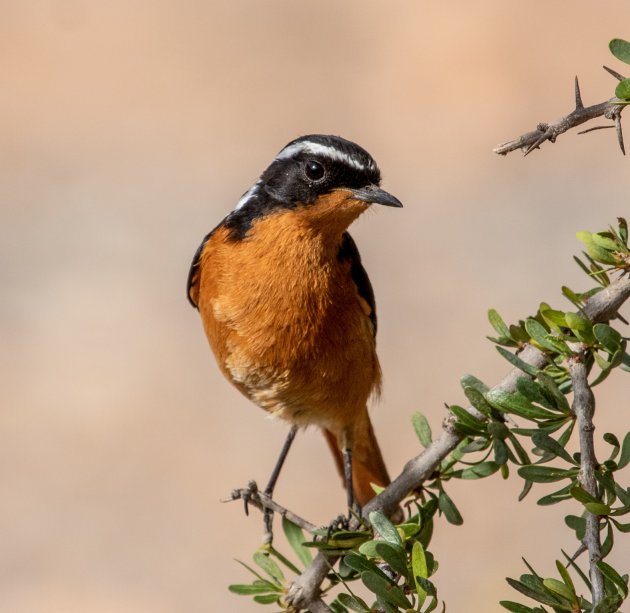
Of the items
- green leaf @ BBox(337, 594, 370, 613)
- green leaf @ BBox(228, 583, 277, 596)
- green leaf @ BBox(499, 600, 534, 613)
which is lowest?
green leaf @ BBox(499, 600, 534, 613)

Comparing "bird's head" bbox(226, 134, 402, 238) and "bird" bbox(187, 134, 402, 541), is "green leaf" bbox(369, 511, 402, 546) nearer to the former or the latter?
"bird" bbox(187, 134, 402, 541)

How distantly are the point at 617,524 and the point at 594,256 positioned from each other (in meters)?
0.62

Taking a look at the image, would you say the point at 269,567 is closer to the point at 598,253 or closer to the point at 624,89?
the point at 598,253

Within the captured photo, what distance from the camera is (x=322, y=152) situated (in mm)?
4535

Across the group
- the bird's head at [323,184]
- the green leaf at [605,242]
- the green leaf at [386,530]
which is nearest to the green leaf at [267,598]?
the green leaf at [386,530]

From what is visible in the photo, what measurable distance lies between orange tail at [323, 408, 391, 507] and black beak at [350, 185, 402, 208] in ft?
4.41

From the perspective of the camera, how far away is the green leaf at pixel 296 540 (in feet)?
11.3

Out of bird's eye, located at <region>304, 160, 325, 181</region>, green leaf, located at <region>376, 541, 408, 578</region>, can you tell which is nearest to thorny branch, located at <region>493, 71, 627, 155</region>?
green leaf, located at <region>376, 541, 408, 578</region>

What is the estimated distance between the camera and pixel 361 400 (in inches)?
198

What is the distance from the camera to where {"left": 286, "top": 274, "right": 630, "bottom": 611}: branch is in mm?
2385

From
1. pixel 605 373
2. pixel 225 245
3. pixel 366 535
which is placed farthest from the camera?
pixel 225 245

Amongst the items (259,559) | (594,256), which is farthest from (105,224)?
(594,256)

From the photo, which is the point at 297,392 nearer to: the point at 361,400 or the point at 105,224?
the point at 361,400

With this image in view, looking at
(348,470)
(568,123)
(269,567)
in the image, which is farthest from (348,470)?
(568,123)
